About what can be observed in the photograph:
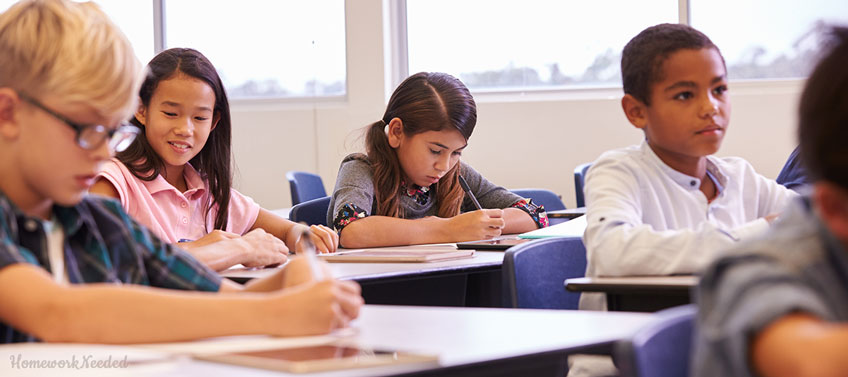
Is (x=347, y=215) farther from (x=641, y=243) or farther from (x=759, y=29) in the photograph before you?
(x=759, y=29)

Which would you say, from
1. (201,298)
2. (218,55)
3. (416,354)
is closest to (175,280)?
(201,298)

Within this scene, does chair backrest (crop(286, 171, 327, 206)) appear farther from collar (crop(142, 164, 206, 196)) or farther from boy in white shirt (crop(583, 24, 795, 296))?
boy in white shirt (crop(583, 24, 795, 296))

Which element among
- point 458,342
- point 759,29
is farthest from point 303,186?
point 458,342

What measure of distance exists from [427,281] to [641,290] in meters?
0.94

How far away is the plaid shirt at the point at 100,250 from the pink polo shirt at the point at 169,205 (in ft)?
3.05

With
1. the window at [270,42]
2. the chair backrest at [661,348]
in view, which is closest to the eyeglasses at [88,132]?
the chair backrest at [661,348]

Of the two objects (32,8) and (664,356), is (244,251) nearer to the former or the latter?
(32,8)

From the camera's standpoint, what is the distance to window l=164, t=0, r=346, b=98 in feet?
18.5

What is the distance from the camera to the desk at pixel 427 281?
6.35ft

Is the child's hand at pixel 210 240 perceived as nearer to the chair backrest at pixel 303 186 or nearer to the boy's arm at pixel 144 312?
the boy's arm at pixel 144 312

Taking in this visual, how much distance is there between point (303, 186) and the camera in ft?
13.9

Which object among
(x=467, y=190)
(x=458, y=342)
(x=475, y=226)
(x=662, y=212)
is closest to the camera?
(x=458, y=342)

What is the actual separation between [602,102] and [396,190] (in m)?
2.27

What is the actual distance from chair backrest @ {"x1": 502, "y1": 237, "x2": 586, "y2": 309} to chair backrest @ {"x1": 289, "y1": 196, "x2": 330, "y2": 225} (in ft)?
3.84
